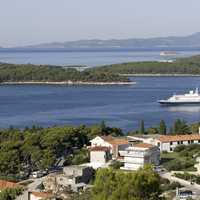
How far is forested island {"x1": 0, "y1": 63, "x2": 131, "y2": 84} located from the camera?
52.8 m

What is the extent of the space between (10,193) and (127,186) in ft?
9.76

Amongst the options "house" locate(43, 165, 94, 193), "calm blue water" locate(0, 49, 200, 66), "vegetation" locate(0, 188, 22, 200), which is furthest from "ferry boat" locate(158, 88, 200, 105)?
"calm blue water" locate(0, 49, 200, 66)

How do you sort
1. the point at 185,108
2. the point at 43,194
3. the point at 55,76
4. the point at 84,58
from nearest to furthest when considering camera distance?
the point at 43,194 → the point at 185,108 → the point at 55,76 → the point at 84,58

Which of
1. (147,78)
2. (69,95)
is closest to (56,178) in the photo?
(69,95)

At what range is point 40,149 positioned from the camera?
1429 cm

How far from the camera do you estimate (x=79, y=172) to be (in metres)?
12.3

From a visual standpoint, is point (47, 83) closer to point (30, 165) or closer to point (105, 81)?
point (105, 81)

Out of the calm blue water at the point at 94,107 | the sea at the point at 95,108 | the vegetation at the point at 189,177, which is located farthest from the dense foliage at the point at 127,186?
the calm blue water at the point at 94,107

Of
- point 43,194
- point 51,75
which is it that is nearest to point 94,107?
point 51,75

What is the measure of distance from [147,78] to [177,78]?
2.58 meters

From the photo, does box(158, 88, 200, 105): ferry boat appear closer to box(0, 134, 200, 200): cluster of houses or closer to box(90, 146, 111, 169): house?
box(0, 134, 200, 200): cluster of houses

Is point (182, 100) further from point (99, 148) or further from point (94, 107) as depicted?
point (99, 148)

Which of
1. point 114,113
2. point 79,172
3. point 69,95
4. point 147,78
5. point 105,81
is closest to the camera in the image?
point 79,172

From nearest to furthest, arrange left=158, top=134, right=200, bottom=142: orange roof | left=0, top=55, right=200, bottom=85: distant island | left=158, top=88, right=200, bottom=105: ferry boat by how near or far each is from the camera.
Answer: left=158, top=134, right=200, bottom=142: orange roof
left=158, top=88, right=200, bottom=105: ferry boat
left=0, top=55, right=200, bottom=85: distant island
